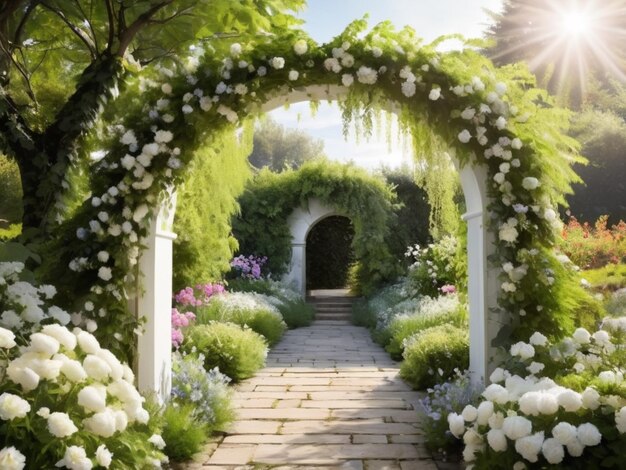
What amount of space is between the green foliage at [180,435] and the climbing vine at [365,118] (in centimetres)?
Answer: 58

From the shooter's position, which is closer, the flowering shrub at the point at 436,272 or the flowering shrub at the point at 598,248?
the flowering shrub at the point at 436,272

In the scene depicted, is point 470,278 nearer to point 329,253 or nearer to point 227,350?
point 227,350

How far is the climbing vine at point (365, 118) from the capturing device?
4012mm

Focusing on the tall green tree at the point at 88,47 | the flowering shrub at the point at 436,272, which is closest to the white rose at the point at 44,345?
the tall green tree at the point at 88,47

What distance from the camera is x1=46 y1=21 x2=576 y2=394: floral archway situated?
13.2ft

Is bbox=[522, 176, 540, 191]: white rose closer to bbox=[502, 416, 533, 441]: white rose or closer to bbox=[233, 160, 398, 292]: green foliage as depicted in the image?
bbox=[502, 416, 533, 441]: white rose

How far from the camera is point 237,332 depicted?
6.74m

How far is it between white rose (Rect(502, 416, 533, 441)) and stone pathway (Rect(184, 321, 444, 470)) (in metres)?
1.39

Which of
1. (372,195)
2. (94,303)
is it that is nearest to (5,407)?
(94,303)

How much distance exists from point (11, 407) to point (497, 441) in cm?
185

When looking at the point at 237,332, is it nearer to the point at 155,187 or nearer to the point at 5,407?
the point at 155,187

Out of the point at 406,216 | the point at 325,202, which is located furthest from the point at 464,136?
the point at 406,216

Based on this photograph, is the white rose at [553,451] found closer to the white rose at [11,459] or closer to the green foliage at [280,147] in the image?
the white rose at [11,459]

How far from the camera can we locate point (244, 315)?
8641mm
